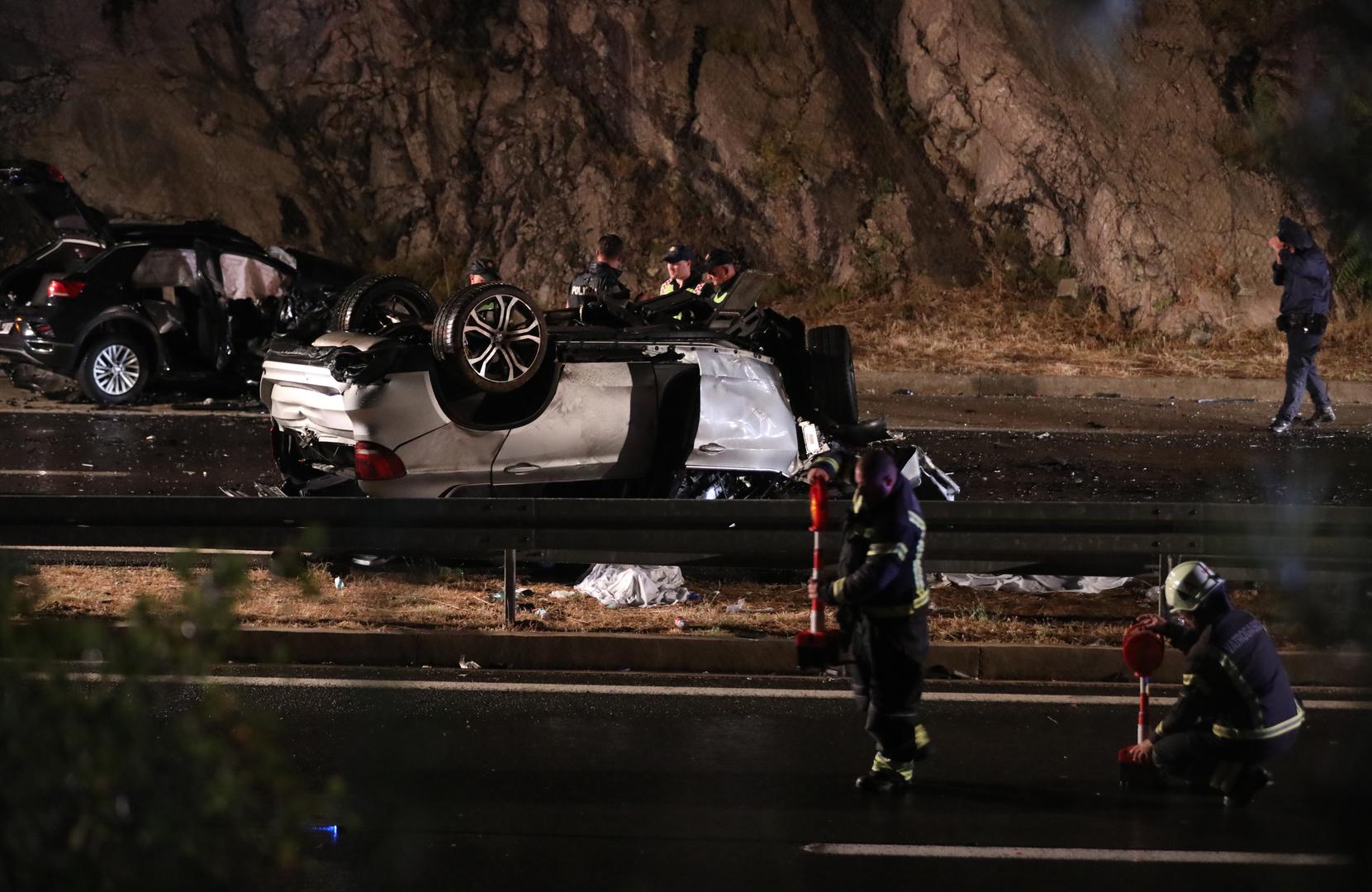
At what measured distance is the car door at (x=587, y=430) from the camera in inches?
337

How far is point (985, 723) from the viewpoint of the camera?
680 cm

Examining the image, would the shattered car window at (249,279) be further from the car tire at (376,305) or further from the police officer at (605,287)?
the car tire at (376,305)

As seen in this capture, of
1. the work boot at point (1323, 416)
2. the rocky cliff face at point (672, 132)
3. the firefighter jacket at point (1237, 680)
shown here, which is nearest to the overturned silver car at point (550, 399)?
the firefighter jacket at point (1237, 680)

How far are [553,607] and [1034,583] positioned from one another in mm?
2747

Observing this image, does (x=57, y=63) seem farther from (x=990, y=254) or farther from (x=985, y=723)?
(x=985, y=723)

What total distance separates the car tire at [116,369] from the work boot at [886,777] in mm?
11121

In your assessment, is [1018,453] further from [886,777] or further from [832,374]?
[886,777]

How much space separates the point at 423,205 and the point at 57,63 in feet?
19.4

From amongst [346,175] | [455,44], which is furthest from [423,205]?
[455,44]

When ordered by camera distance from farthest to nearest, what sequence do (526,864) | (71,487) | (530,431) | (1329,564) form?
(71,487), (530,431), (1329,564), (526,864)

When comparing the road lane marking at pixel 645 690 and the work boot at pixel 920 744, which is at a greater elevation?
the work boot at pixel 920 744

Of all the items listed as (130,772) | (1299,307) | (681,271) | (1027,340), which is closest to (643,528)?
(681,271)

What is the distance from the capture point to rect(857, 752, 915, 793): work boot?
5914mm

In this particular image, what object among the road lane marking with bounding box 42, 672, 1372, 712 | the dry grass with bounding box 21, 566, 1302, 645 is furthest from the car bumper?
the road lane marking with bounding box 42, 672, 1372, 712
